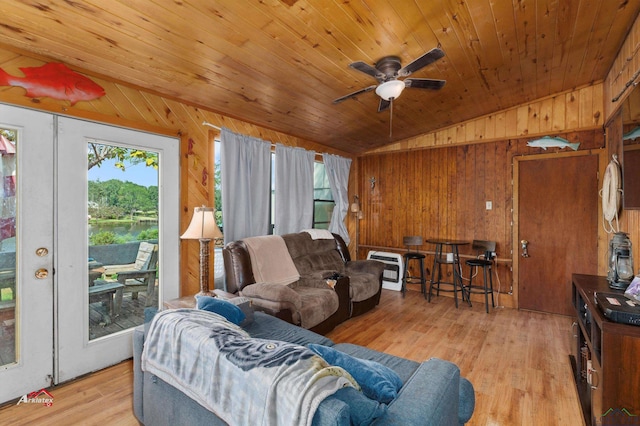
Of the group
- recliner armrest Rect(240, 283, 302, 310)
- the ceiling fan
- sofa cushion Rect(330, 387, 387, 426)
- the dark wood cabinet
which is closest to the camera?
sofa cushion Rect(330, 387, 387, 426)

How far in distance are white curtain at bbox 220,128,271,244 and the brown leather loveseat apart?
0.92 ft

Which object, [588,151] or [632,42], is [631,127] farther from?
[588,151]

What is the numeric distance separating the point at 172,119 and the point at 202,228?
3.90 feet

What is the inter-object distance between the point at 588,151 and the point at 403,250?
283 cm

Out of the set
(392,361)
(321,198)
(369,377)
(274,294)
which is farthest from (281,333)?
(321,198)

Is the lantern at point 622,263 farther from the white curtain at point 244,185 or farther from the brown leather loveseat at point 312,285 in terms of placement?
the white curtain at point 244,185

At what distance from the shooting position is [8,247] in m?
2.13

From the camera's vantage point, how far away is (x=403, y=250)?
5336 millimetres

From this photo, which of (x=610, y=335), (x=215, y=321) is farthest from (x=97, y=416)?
(x=610, y=335)

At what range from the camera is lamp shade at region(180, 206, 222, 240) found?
2.64m

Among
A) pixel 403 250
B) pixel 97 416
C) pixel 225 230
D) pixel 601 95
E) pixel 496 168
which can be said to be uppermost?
pixel 601 95

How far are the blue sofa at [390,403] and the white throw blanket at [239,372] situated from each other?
46mm

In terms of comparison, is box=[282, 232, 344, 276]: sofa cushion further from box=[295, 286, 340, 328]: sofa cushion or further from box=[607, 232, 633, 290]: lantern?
box=[607, 232, 633, 290]: lantern

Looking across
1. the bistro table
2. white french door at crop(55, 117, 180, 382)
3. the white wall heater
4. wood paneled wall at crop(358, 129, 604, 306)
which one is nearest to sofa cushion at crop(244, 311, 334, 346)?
white french door at crop(55, 117, 180, 382)
